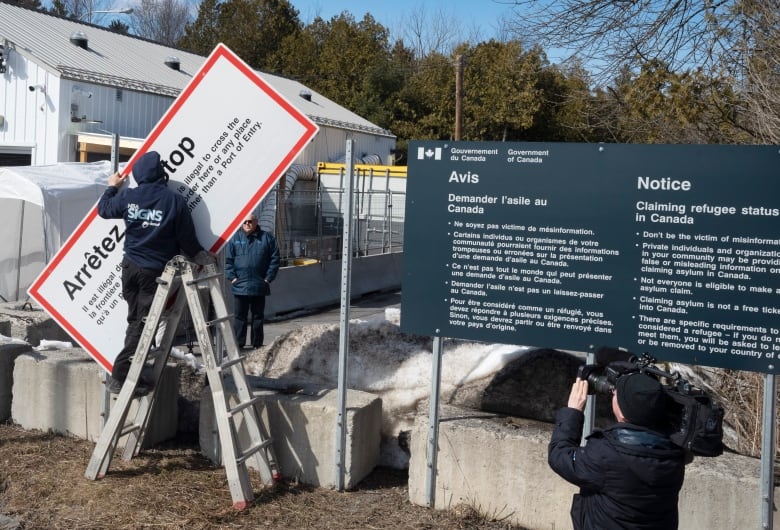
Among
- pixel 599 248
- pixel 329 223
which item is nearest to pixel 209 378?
pixel 599 248

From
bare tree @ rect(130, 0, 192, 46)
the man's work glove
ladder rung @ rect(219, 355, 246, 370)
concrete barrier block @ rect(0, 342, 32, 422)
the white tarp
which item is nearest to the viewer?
ladder rung @ rect(219, 355, 246, 370)

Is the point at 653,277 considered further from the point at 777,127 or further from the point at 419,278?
the point at 777,127

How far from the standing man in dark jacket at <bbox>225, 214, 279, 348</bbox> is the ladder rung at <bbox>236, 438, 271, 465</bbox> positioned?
5.06 metres

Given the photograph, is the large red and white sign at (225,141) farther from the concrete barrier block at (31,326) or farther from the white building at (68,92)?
the white building at (68,92)

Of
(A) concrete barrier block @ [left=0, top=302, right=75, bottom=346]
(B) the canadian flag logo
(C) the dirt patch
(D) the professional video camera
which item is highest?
(B) the canadian flag logo

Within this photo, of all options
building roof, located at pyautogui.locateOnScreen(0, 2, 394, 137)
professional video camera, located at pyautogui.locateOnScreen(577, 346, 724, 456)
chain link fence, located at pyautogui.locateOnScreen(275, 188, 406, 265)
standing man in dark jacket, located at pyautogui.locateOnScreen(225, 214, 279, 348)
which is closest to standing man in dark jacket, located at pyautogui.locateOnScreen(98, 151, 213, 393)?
professional video camera, located at pyautogui.locateOnScreen(577, 346, 724, 456)

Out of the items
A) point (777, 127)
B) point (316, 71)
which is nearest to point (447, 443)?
point (777, 127)

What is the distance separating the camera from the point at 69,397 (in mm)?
6512

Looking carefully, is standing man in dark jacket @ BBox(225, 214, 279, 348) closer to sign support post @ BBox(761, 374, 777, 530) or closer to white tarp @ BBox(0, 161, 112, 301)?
white tarp @ BBox(0, 161, 112, 301)

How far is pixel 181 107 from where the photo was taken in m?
5.58

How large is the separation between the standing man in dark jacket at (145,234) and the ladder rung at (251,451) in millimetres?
911

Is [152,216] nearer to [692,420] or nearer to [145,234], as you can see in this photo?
[145,234]

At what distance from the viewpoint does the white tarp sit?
1233 centimetres

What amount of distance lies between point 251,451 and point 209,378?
538mm
